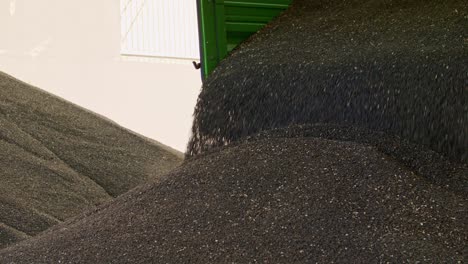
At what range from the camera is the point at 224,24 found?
3.38m

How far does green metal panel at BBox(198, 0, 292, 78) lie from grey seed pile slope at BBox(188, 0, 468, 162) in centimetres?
6

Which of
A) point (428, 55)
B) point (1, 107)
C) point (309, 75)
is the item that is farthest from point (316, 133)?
point (1, 107)

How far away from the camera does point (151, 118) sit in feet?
17.8

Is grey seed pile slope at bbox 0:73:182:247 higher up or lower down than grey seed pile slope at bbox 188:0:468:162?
lower down

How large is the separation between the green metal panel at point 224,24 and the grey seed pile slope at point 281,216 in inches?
27.0

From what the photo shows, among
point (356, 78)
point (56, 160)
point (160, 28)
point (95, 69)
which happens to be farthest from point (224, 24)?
point (95, 69)

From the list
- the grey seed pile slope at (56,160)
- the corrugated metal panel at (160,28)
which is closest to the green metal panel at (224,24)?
the grey seed pile slope at (56,160)

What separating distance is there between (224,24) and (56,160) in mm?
1455

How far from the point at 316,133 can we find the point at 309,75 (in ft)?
0.83

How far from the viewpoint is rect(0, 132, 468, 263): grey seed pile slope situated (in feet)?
7.12

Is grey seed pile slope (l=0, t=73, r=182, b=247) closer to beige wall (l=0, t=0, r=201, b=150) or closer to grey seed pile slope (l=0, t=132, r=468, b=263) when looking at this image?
beige wall (l=0, t=0, r=201, b=150)

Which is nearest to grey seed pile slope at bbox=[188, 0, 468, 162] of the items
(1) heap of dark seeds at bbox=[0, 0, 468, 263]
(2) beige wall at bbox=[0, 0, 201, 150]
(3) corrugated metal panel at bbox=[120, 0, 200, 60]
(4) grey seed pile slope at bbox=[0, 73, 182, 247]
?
(1) heap of dark seeds at bbox=[0, 0, 468, 263]

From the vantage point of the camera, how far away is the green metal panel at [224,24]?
3.34 meters

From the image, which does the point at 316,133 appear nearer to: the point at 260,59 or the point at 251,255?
the point at 260,59
